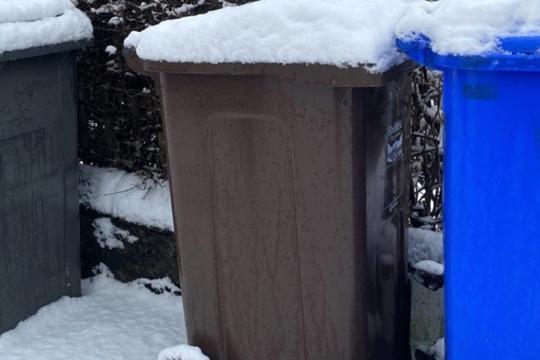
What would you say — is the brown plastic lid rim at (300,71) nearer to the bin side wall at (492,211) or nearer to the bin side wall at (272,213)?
the bin side wall at (272,213)

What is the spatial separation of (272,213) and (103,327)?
1.51 m

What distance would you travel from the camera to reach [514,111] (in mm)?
2236

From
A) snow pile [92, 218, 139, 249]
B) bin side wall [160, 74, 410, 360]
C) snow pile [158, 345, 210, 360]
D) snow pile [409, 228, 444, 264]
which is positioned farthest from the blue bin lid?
snow pile [92, 218, 139, 249]

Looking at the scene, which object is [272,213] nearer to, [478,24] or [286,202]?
[286,202]

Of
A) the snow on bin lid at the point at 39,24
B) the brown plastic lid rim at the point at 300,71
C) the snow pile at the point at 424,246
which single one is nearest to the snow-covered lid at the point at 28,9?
the snow on bin lid at the point at 39,24

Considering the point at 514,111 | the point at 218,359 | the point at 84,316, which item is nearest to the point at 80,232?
the point at 84,316

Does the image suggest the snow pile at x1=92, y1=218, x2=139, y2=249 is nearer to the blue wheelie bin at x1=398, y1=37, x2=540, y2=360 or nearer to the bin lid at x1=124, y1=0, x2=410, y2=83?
the bin lid at x1=124, y1=0, x2=410, y2=83

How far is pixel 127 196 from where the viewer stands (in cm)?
428

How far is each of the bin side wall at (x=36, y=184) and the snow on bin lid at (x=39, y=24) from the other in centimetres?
11

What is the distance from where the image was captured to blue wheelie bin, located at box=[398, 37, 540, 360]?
222 cm

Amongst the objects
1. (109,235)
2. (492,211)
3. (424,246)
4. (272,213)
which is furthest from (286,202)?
(109,235)

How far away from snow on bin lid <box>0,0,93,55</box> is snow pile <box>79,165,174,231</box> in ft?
2.61

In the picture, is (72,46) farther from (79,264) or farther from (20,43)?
(79,264)

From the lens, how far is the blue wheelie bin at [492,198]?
7.30ft
